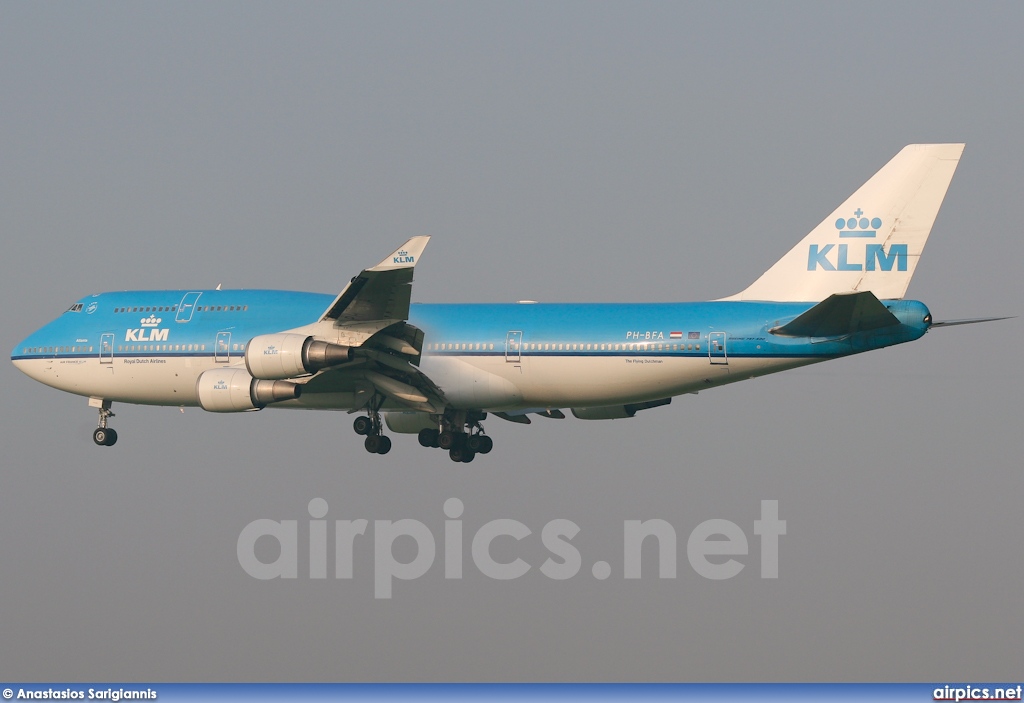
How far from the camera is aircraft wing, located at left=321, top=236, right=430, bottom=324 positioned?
140ft

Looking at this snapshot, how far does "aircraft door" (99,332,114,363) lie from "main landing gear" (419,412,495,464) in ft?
32.8

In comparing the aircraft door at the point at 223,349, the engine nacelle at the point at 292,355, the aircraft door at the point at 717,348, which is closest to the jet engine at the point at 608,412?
the aircraft door at the point at 717,348

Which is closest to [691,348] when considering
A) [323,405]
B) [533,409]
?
[533,409]

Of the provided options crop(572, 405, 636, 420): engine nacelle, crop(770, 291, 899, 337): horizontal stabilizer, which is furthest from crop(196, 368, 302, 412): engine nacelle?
crop(770, 291, 899, 337): horizontal stabilizer

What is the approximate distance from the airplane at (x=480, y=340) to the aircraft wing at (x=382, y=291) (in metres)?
0.04

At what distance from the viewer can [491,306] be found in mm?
48500

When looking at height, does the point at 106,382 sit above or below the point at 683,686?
above

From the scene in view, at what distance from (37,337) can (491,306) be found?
14893 millimetres

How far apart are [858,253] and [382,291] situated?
1240 cm

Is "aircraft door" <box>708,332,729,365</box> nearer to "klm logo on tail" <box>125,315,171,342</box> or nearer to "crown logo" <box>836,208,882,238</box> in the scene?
"crown logo" <box>836,208,882,238</box>

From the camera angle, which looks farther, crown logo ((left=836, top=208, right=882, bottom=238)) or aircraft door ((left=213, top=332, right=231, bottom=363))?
aircraft door ((left=213, top=332, right=231, bottom=363))

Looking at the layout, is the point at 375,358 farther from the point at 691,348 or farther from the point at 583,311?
the point at 691,348

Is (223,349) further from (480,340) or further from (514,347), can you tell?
(514,347)

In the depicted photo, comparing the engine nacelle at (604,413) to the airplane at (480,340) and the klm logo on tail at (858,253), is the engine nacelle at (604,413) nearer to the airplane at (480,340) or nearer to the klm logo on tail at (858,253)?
the airplane at (480,340)
